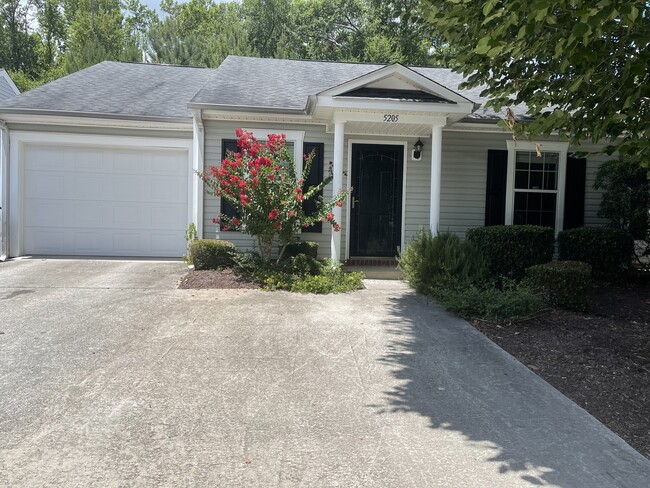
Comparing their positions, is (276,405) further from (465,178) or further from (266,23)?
(266,23)

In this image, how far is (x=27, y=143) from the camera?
9.96 meters

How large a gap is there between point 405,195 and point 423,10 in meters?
5.34

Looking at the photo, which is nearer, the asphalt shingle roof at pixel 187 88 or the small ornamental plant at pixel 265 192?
the small ornamental plant at pixel 265 192

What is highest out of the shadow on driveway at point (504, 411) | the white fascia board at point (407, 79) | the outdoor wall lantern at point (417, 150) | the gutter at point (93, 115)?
the white fascia board at point (407, 79)

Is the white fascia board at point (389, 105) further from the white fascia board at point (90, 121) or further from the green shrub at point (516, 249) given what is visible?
the white fascia board at point (90, 121)

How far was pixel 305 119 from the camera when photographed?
9562 mm

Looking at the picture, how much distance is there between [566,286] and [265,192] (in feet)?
14.5

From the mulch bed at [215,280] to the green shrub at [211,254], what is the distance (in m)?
0.18

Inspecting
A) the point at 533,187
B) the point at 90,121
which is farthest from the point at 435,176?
the point at 90,121

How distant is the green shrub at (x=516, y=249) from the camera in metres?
8.48

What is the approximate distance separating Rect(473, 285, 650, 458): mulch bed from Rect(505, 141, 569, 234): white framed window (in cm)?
309

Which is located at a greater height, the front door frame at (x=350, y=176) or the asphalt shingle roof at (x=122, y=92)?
the asphalt shingle roof at (x=122, y=92)

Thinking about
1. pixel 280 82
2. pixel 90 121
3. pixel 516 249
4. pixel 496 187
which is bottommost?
pixel 516 249

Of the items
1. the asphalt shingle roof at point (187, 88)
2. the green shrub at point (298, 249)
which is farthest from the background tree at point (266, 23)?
the green shrub at point (298, 249)
